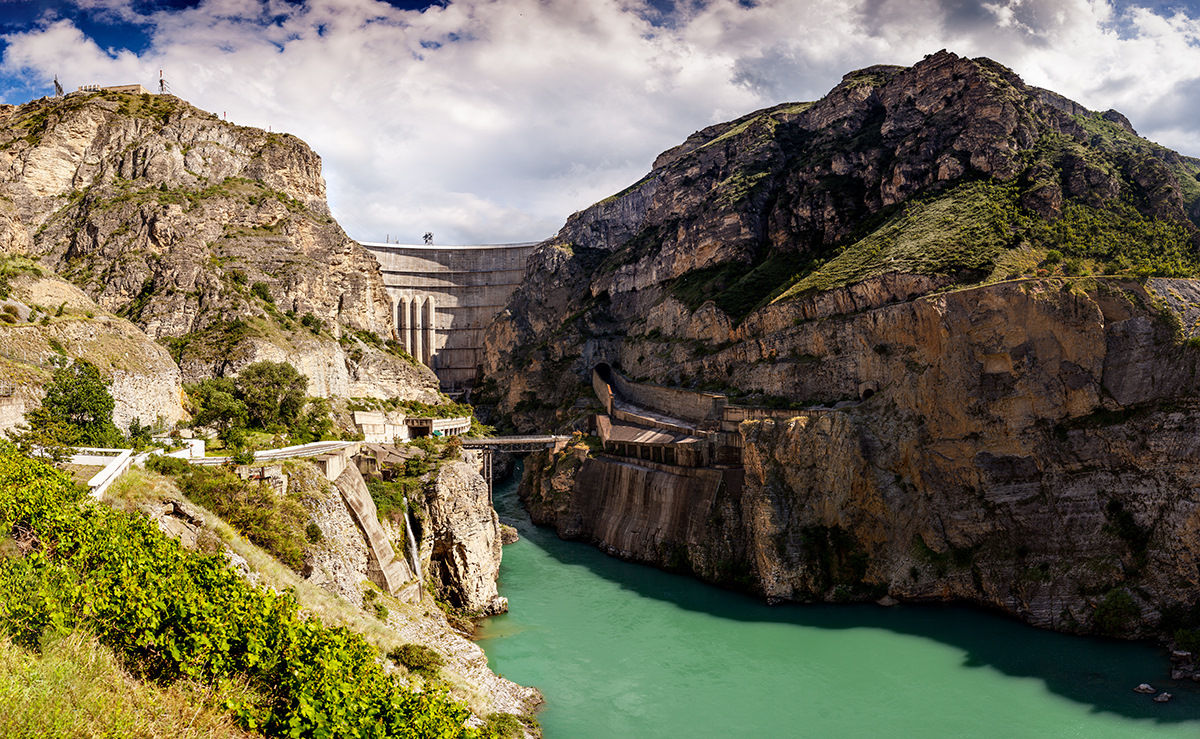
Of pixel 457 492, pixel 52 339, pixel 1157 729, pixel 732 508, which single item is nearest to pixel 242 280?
pixel 52 339

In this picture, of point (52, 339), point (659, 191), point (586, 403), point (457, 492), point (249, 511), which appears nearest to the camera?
point (249, 511)

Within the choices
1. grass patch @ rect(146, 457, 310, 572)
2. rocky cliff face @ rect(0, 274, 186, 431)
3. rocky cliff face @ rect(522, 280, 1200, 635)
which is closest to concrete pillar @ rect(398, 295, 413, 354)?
rocky cliff face @ rect(0, 274, 186, 431)

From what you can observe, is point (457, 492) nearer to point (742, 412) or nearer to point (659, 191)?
point (742, 412)

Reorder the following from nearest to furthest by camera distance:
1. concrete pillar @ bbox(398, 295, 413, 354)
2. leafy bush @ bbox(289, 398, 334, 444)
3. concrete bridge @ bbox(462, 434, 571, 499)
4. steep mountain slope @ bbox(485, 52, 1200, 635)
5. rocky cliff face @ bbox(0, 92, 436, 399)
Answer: steep mountain slope @ bbox(485, 52, 1200, 635) < leafy bush @ bbox(289, 398, 334, 444) < rocky cliff face @ bbox(0, 92, 436, 399) < concrete bridge @ bbox(462, 434, 571, 499) < concrete pillar @ bbox(398, 295, 413, 354)

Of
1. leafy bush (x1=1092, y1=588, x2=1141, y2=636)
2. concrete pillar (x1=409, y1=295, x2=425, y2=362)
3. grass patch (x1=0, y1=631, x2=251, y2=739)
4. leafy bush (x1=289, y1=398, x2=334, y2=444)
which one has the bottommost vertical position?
leafy bush (x1=1092, y1=588, x2=1141, y2=636)

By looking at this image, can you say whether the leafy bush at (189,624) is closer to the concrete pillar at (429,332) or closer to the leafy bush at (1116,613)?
the leafy bush at (1116,613)

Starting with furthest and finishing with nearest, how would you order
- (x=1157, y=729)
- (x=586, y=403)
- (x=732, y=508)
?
1. (x=586, y=403)
2. (x=732, y=508)
3. (x=1157, y=729)

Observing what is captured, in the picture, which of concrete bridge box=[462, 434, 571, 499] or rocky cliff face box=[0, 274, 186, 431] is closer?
rocky cliff face box=[0, 274, 186, 431]

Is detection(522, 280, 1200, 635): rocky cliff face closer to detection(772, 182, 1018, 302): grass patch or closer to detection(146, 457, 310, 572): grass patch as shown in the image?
detection(772, 182, 1018, 302): grass patch
